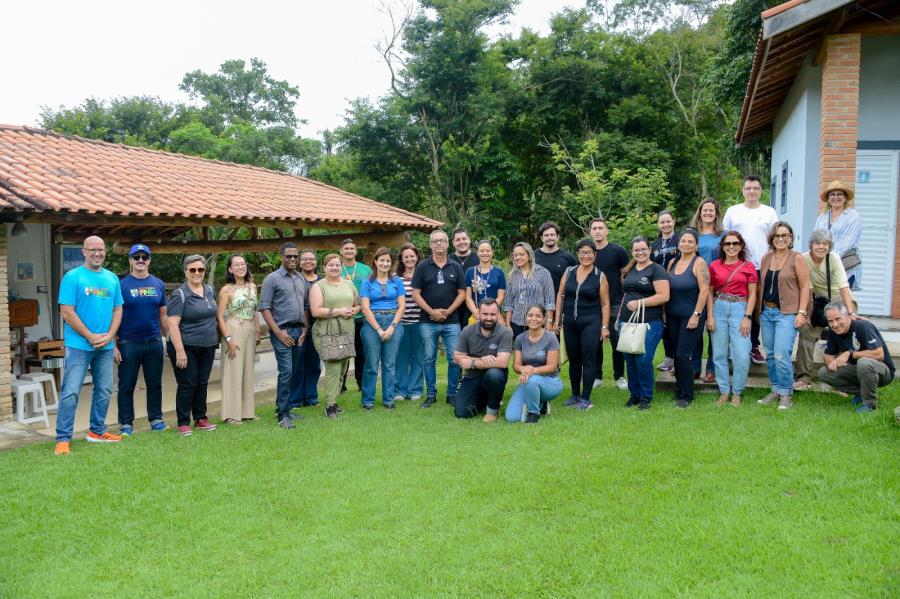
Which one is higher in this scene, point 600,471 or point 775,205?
point 775,205

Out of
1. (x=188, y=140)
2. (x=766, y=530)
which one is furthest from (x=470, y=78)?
(x=766, y=530)

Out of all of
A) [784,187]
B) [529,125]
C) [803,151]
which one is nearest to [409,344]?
[803,151]

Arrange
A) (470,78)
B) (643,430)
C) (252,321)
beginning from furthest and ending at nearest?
(470,78) < (252,321) < (643,430)

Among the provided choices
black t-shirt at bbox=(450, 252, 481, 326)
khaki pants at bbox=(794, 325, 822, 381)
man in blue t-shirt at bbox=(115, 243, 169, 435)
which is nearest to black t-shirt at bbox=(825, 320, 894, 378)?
khaki pants at bbox=(794, 325, 822, 381)

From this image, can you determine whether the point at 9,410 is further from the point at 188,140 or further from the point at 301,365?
the point at 188,140

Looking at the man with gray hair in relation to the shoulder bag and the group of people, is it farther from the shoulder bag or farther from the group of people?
the shoulder bag

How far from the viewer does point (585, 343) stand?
732 cm

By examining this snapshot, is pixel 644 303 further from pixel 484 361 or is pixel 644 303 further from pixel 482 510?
pixel 482 510

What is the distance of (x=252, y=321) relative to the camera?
7523mm

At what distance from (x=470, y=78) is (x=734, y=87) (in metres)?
10.3

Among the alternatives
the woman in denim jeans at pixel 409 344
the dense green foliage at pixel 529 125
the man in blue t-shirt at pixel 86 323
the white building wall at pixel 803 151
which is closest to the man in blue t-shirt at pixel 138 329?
the man in blue t-shirt at pixel 86 323

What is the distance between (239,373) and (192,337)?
774mm

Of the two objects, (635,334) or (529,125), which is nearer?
(635,334)

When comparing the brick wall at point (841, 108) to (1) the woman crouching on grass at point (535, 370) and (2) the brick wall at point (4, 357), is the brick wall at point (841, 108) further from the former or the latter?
(2) the brick wall at point (4, 357)
